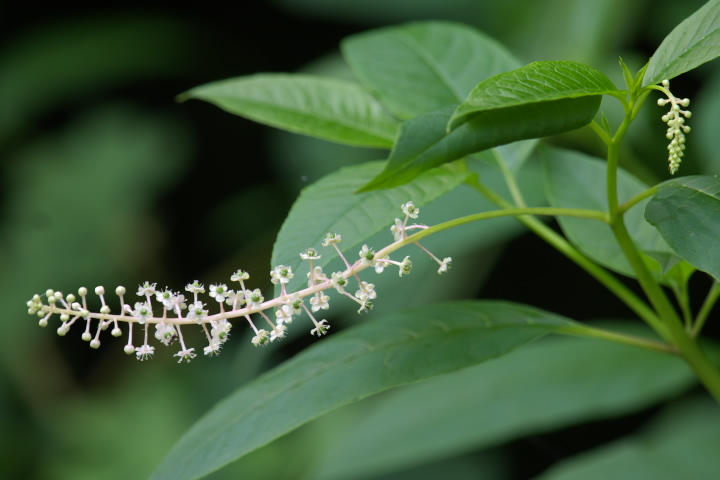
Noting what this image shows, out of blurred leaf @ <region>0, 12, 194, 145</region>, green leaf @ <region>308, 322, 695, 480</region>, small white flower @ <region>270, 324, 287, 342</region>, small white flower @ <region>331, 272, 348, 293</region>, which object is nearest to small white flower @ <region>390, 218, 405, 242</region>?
small white flower @ <region>331, 272, 348, 293</region>

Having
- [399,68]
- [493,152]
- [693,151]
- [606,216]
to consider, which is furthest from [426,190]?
[693,151]

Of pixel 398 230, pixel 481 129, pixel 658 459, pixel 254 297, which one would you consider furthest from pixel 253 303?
pixel 658 459

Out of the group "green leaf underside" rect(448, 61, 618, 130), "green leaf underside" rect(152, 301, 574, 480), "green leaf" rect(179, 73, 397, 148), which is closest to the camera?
"green leaf underside" rect(448, 61, 618, 130)

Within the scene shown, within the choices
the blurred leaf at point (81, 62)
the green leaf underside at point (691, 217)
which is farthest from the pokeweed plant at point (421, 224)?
the blurred leaf at point (81, 62)

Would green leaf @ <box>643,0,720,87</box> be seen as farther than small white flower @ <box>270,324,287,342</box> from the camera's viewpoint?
No

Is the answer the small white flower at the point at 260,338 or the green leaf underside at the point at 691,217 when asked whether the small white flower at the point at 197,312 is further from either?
the green leaf underside at the point at 691,217

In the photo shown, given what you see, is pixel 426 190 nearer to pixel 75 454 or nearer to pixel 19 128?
pixel 75 454

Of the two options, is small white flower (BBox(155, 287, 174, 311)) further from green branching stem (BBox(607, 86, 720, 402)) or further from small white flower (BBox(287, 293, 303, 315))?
green branching stem (BBox(607, 86, 720, 402))
